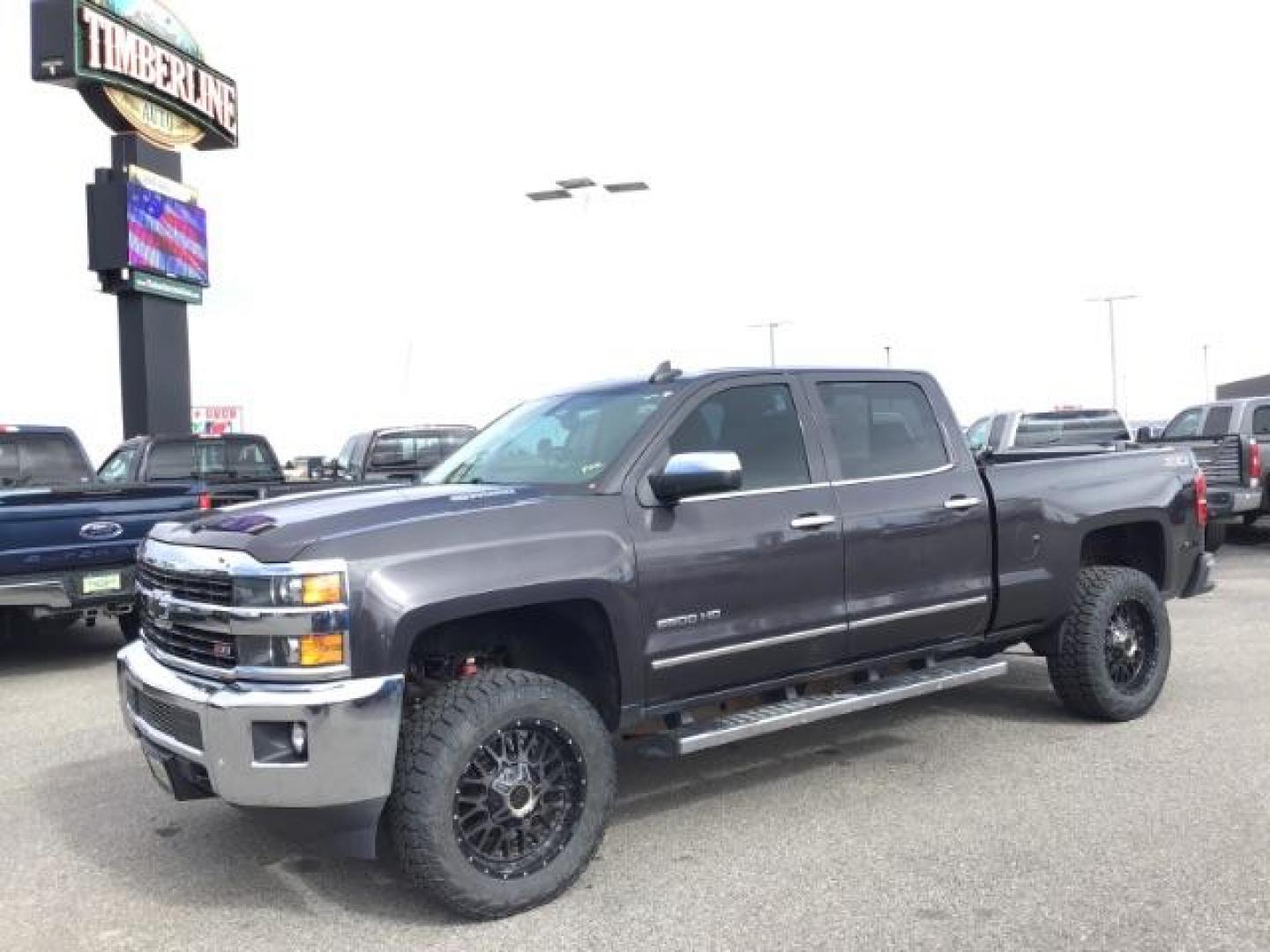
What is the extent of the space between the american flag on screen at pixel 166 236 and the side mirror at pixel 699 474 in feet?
63.3

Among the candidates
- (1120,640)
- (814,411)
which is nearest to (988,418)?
(1120,640)

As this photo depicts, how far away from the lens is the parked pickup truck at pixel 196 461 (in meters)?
11.3

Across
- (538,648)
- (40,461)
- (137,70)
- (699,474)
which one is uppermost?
(137,70)

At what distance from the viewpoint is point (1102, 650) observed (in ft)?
19.1

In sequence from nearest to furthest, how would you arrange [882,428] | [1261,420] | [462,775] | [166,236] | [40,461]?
[462,775]
[882,428]
[40,461]
[1261,420]
[166,236]

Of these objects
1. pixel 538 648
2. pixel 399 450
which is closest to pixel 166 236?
pixel 399 450

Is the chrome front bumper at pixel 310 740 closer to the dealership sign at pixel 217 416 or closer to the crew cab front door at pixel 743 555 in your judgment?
the crew cab front door at pixel 743 555

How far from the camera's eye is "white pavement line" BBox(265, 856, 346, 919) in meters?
3.88

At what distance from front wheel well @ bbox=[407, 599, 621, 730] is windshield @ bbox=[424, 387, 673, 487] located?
554mm

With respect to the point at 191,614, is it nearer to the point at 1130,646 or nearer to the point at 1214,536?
the point at 1130,646

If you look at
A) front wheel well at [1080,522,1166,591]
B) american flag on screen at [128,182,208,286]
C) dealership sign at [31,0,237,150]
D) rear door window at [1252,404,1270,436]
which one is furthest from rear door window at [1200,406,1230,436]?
dealership sign at [31,0,237,150]

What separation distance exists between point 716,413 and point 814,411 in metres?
0.53

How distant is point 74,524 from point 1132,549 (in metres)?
7.10

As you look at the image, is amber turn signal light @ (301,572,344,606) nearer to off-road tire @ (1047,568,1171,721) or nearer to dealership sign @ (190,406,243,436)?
off-road tire @ (1047,568,1171,721)
